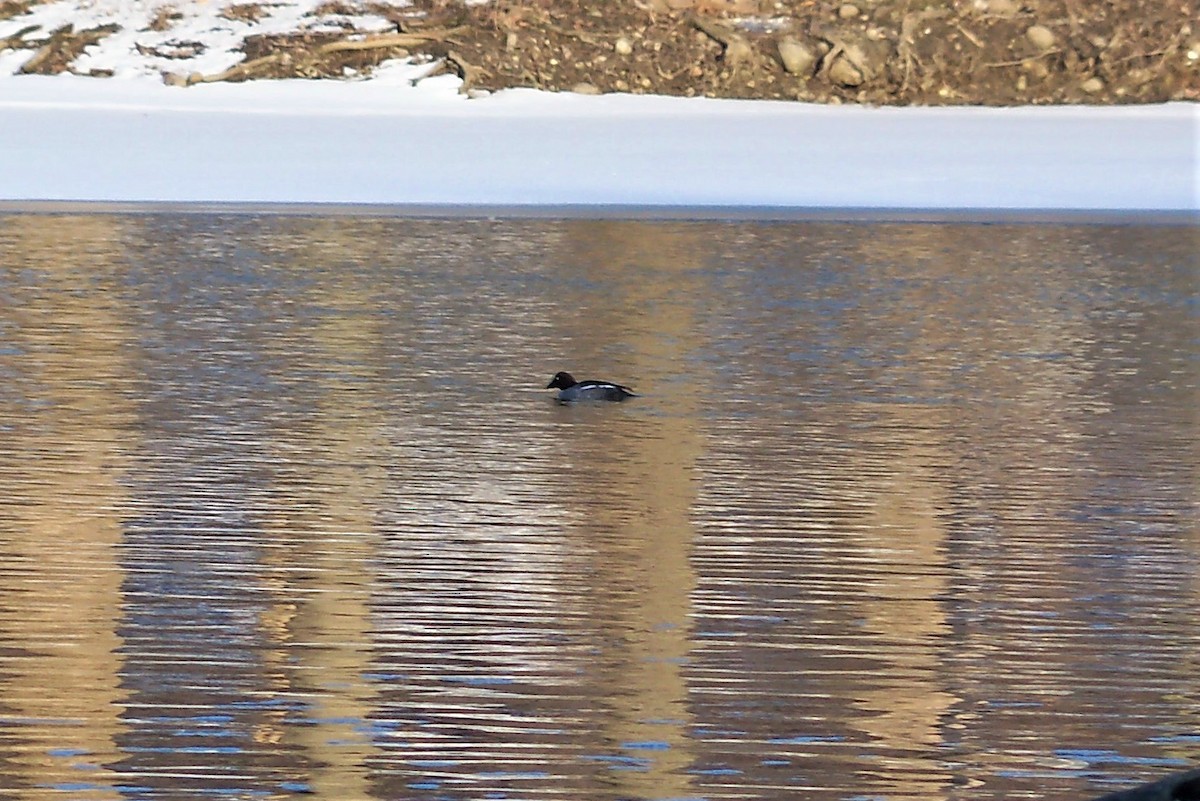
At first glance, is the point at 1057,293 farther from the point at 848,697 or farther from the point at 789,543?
the point at 848,697

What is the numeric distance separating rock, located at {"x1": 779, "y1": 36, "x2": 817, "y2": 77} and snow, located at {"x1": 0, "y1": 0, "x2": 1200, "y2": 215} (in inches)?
38.2

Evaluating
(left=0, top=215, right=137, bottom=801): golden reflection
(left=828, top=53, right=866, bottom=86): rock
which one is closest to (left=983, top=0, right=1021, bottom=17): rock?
(left=828, top=53, right=866, bottom=86): rock

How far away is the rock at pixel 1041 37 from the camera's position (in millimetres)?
25375

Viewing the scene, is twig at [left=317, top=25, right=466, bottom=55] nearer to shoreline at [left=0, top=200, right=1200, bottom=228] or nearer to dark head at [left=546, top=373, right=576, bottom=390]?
shoreline at [left=0, top=200, right=1200, bottom=228]

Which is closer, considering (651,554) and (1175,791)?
(1175,791)

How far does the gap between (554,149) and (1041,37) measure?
7062mm

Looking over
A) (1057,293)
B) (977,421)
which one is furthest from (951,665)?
(1057,293)

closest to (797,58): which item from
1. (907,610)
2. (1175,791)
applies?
(907,610)

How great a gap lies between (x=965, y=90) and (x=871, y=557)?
1898 cm

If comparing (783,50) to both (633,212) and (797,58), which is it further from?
(633,212)

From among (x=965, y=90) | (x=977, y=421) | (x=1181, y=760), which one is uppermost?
(x=965, y=90)

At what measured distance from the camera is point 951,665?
5312 millimetres

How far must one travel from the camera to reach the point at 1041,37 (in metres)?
25.5

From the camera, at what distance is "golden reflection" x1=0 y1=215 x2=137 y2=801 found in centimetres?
466
